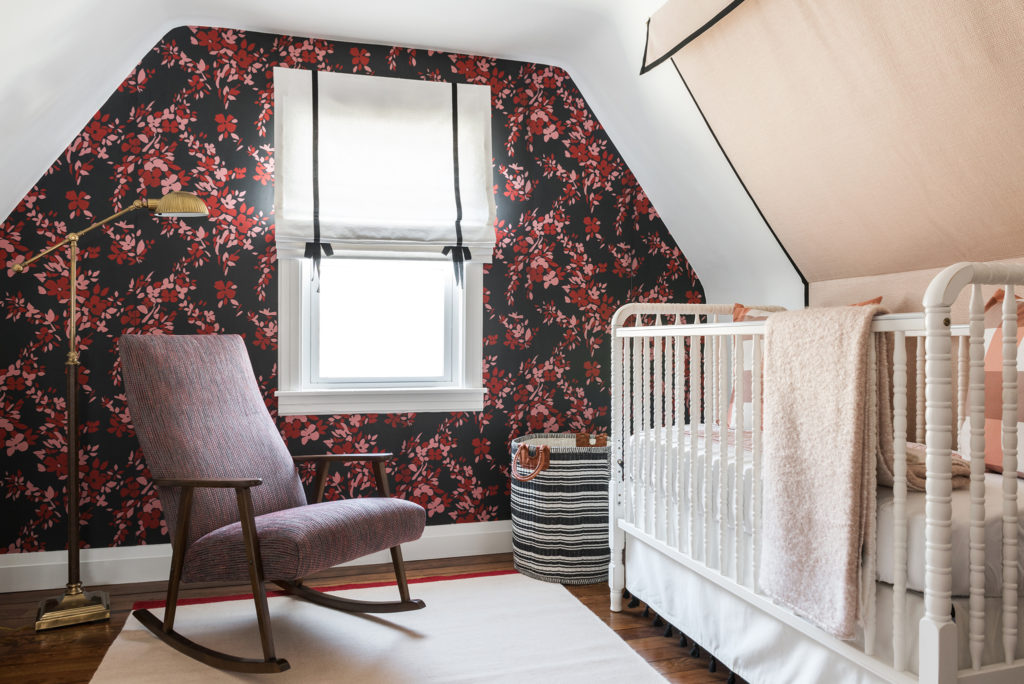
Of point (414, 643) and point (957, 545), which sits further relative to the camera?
point (414, 643)

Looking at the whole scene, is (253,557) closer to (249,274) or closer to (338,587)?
(338,587)

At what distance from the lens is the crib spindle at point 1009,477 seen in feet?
4.35

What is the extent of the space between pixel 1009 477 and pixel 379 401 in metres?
2.34

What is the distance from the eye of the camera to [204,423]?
8.06ft

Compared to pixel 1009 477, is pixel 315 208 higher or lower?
higher

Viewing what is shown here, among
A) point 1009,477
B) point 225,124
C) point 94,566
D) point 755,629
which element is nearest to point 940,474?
point 1009,477

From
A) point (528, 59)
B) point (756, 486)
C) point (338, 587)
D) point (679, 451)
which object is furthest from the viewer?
point (528, 59)

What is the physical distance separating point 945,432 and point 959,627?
38 centimetres

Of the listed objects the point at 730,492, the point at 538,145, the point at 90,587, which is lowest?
the point at 90,587

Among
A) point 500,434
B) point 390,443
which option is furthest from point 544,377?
point 390,443

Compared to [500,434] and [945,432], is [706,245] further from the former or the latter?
[945,432]

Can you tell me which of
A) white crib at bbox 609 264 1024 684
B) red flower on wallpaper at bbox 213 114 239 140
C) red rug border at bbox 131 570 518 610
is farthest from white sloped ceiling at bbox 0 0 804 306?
red rug border at bbox 131 570 518 610

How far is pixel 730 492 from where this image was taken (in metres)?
1.98

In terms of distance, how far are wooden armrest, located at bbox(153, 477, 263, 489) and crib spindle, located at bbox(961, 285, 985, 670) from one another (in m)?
1.66
